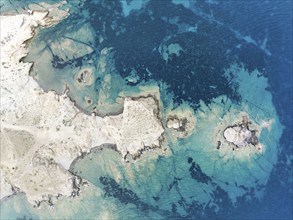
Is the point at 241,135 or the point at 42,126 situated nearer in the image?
the point at 42,126

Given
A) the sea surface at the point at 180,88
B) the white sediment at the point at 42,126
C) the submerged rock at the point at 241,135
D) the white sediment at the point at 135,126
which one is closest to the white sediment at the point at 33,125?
the white sediment at the point at 42,126

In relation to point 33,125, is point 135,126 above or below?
below

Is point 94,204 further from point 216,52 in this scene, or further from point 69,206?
point 216,52

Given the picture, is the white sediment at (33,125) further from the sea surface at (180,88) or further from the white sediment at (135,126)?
the white sediment at (135,126)

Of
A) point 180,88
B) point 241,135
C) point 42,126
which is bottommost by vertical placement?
point 241,135

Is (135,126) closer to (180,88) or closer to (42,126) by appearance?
(180,88)

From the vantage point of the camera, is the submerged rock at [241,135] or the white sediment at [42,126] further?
the submerged rock at [241,135]

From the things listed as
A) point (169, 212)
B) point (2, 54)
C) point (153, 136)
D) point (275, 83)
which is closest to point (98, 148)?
point (153, 136)

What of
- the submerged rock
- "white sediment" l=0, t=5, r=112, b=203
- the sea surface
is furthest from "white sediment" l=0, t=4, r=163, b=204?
the submerged rock

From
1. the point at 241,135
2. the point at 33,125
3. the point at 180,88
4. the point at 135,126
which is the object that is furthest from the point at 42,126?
the point at 241,135
